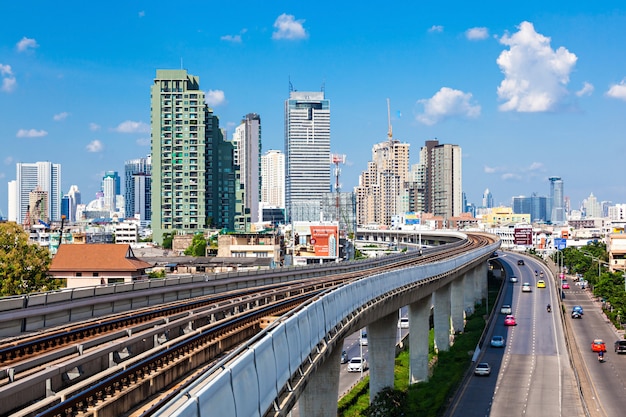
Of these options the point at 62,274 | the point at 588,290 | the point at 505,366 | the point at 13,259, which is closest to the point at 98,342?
the point at 13,259

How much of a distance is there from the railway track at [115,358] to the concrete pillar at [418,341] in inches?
1135

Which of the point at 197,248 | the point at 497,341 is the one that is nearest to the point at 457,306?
the point at 497,341

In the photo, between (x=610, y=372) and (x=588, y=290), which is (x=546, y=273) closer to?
(x=588, y=290)

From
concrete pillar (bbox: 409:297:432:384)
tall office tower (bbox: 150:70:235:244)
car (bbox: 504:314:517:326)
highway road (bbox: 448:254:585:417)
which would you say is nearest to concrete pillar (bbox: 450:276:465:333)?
highway road (bbox: 448:254:585:417)

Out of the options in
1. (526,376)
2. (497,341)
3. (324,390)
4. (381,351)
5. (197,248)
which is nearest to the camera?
(324,390)

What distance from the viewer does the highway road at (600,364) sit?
45.9 meters

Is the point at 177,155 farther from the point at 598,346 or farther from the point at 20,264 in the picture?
the point at 598,346

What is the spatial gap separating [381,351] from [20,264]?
28130 millimetres

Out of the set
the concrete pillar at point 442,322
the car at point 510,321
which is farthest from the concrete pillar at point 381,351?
the car at point 510,321

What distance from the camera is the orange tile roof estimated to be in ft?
243

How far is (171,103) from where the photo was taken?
619ft

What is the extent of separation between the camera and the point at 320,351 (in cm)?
2614

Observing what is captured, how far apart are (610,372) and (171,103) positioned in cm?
14957

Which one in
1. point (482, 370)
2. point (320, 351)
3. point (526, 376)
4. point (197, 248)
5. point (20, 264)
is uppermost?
point (20, 264)
